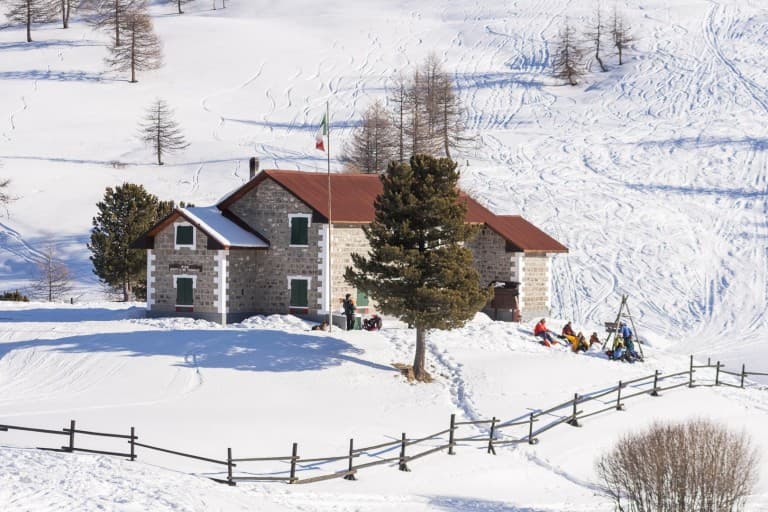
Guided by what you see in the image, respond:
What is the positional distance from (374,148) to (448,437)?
5181 cm

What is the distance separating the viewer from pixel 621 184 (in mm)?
77312

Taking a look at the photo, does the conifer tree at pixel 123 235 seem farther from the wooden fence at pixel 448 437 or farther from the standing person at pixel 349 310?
the wooden fence at pixel 448 437

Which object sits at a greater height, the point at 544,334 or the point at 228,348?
the point at 544,334

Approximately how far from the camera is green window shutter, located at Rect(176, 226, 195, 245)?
44.9m

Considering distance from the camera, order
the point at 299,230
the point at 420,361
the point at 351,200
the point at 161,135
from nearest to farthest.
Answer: the point at 420,361 < the point at 299,230 < the point at 351,200 < the point at 161,135

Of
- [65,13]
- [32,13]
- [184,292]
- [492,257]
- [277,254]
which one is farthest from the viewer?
[65,13]

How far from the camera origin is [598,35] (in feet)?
363

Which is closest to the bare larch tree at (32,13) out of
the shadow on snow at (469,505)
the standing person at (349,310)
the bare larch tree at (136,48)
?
the bare larch tree at (136,48)

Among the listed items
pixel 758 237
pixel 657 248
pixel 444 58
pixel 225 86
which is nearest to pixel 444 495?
pixel 657 248

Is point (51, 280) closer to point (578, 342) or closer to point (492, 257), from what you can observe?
point (492, 257)

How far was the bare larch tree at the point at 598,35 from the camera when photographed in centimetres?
11069

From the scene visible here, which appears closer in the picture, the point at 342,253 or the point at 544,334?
the point at 544,334

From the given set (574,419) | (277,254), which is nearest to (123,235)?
(277,254)

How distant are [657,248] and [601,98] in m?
37.9
